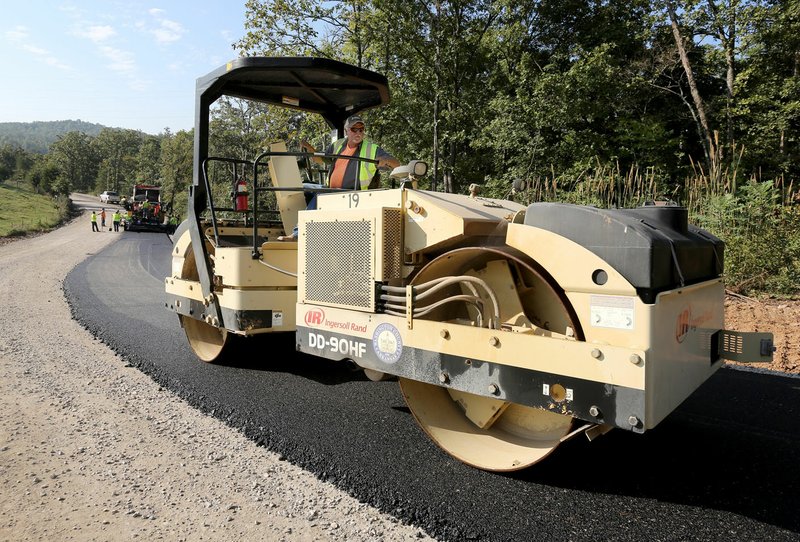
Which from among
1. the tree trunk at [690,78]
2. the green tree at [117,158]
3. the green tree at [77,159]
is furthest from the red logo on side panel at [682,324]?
the green tree at [77,159]

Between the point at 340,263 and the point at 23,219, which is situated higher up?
the point at 23,219

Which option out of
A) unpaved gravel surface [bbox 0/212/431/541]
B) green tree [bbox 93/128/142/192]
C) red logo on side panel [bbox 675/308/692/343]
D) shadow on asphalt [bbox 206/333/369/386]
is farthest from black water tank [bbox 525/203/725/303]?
green tree [bbox 93/128/142/192]

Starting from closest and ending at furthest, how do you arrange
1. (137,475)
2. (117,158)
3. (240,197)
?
1. (137,475)
2. (240,197)
3. (117,158)

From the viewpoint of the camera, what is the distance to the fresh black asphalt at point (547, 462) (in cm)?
240

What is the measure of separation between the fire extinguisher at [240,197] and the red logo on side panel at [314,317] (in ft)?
6.36

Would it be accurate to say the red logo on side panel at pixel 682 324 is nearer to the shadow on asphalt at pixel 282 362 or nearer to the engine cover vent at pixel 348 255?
the engine cover vent at pixel 348 255

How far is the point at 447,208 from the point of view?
294 cm

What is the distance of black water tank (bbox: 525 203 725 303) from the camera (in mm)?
2234

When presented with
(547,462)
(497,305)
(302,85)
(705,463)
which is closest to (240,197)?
(302,85)

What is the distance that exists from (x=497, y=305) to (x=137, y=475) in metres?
2.04

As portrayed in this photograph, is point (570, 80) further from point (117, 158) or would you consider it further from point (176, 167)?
point (117, 158)

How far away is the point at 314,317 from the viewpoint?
349 centimetres

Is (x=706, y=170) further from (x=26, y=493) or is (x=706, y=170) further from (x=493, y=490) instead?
(x=26, y=493)

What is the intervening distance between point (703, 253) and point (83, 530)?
3.16m
